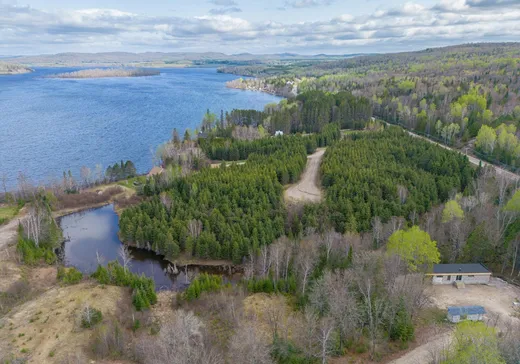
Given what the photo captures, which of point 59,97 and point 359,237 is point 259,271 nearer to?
point 359,237

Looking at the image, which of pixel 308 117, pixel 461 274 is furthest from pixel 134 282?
pixel 308 117

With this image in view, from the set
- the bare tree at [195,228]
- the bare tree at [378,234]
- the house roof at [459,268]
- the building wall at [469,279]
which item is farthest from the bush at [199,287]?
the house roof at [459,268]

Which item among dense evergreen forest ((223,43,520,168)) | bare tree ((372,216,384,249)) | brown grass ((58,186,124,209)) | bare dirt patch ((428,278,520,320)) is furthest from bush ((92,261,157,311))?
dense evergreen forest ((223,43,520,168))

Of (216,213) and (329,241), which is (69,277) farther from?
(329,241)

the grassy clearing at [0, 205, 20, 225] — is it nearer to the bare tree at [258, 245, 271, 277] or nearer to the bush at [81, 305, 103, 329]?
the bush at [81, 305, 103, 329]

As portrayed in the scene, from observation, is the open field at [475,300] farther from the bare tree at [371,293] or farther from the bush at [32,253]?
the bush at [32,253]
